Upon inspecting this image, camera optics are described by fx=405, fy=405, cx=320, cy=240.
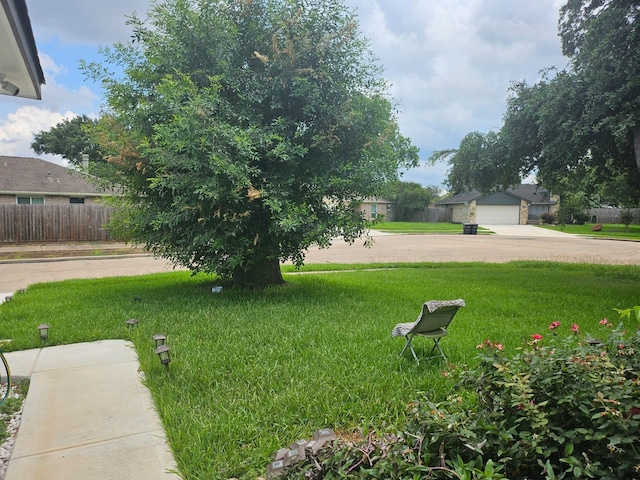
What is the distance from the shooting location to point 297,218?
584cm

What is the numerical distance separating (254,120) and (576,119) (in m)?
5.95

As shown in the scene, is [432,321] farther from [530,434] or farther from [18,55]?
[18,55]

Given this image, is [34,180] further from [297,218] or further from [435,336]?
[435,336]

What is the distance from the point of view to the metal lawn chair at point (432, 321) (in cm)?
359

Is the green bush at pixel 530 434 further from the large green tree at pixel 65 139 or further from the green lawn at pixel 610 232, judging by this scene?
the large green tree at pixel 65 139

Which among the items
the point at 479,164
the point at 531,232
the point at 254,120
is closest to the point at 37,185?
the point at 254,120

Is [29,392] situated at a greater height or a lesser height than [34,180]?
lesser

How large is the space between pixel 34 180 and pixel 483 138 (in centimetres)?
2176

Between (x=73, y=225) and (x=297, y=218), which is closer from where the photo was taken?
(x=297, y=218)

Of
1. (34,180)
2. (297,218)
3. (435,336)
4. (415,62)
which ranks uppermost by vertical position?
(415,62)

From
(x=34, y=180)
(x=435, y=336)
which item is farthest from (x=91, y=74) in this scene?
(x=34, y=180)

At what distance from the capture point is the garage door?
42031mm

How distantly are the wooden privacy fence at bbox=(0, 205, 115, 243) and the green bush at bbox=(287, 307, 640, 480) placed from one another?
58.5ft

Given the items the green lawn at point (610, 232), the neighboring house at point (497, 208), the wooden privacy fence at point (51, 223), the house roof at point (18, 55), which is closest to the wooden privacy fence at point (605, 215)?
the green lawn at point (610, 232)
